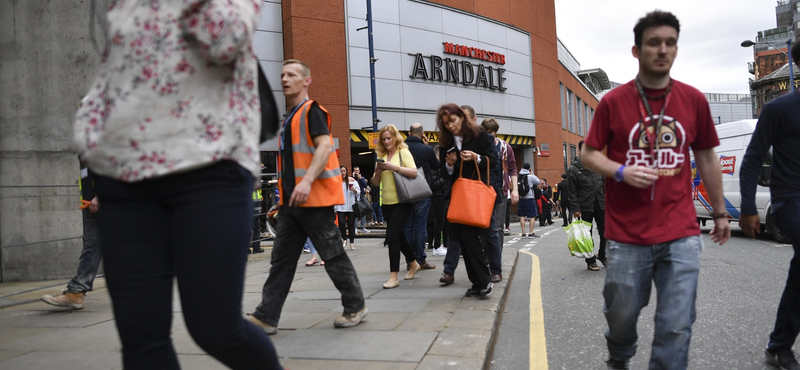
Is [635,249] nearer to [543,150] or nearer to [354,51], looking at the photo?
[354,51]

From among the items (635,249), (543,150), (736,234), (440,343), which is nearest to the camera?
(635,249)

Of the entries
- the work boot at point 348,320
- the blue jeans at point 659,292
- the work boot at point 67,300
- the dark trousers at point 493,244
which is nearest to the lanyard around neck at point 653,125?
the blue jeans at point 659,292

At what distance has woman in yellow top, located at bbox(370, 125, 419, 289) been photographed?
6176 mm

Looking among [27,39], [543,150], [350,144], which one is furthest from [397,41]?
[27,39]

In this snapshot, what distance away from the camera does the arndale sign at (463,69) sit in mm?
26453

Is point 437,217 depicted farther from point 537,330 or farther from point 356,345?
point 356,345

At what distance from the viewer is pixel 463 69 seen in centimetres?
2828

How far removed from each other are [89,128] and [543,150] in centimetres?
3403

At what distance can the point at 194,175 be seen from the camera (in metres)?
1.77

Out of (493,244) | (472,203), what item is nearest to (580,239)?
(493,244)

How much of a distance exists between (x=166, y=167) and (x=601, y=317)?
4.07 m

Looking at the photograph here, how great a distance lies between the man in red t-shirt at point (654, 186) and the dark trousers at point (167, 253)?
1.68 m

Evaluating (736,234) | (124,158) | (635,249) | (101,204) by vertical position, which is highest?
(124,158)

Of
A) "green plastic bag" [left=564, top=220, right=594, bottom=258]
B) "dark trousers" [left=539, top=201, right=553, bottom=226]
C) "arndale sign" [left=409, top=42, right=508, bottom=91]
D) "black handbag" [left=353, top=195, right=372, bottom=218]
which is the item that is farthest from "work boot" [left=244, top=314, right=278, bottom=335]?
"arndale sign" [left=409, top=42, right=508, bottom=91]
